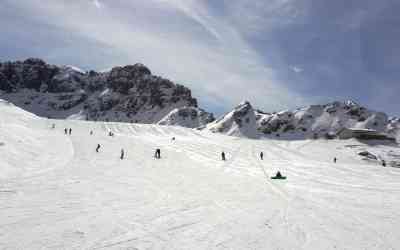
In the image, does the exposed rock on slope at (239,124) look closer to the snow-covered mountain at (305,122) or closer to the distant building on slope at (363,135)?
the snow-covered mountain at (305,122)

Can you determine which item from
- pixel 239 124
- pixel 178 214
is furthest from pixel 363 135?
pixel 178 214

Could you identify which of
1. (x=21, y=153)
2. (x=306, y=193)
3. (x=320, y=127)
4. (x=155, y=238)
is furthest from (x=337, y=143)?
(x=320, y=127)

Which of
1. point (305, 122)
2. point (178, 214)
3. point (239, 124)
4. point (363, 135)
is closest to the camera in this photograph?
point (178, 214)

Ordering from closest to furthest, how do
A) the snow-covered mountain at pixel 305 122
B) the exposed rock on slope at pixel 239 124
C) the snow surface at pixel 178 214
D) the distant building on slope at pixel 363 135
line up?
the snow surface at pixel 178 214 → the distant building on slope at pixel 363 135 → the exposed rock on slope at pixel 239 124 → the snow-covered mountain at pixel 305 122

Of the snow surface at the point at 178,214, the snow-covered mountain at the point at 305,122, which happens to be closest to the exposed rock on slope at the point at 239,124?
the snow-covered mountain at the point at 305,122

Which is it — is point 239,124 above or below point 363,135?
above

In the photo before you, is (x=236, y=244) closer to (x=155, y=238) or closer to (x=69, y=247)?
(x=155, y=238)

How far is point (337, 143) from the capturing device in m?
81.1

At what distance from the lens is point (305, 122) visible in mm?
180875

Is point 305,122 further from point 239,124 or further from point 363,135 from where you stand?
point 363,135

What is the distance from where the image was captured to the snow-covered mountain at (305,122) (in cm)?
16962

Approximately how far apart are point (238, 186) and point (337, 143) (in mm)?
71393

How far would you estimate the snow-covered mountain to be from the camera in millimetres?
169625

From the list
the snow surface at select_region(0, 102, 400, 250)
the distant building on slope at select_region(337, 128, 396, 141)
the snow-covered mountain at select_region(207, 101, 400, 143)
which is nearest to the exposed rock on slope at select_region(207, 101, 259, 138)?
the snow-covered mountain at select_region(207, 101, 400, 143)
